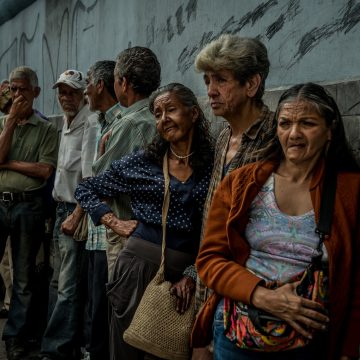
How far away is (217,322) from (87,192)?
131 cm

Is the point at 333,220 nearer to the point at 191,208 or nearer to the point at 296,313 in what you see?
the point at 296,313

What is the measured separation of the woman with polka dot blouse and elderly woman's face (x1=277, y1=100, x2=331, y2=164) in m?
0.85

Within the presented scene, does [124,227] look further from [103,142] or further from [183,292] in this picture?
[103,142]

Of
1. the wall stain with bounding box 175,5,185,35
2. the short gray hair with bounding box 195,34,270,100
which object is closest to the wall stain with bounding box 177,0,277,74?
the wall stain with bounding box 175,5,185,35

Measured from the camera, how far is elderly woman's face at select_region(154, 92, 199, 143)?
3254mm

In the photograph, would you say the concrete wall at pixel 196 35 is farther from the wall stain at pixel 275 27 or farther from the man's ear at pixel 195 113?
the man's ear at pixel 195 113

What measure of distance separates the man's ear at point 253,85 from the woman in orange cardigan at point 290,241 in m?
0.48

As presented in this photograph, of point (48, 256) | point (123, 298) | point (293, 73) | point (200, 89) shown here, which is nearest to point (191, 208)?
point (123, 298)

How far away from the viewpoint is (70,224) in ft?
14.7

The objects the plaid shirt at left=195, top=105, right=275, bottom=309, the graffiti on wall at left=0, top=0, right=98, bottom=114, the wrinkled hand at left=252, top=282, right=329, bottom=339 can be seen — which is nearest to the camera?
the wrinkled hand at left=252, top=282, right=329, bottom=339

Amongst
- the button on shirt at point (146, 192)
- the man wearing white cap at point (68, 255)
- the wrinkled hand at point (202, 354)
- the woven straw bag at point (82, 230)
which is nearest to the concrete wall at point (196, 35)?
the button on shirt at point (146, 192)

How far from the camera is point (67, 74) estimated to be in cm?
504

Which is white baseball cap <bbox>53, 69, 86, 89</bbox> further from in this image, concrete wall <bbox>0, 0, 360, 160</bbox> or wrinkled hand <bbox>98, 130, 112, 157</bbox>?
wrinkled hand <bbox>98, 130, 112, 157</bbox>

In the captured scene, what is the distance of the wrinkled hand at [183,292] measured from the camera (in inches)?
121
